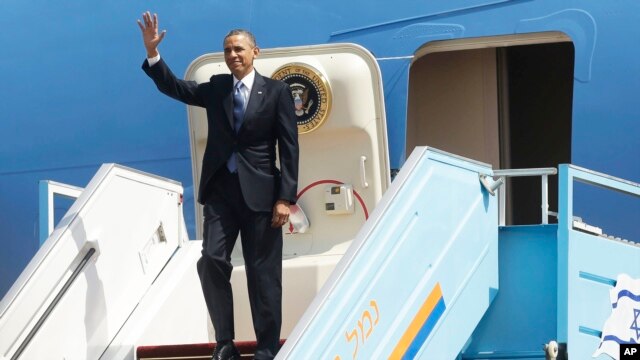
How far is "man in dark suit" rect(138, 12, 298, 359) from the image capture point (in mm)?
4324

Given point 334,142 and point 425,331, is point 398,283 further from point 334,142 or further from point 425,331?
point 334,142

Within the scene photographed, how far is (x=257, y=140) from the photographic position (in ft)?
14.6

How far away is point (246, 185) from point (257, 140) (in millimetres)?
202

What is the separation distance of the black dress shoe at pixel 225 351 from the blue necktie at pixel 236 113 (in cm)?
68

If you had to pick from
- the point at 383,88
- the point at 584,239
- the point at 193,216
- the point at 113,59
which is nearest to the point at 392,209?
the point at 584,239

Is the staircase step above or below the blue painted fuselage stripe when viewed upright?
below

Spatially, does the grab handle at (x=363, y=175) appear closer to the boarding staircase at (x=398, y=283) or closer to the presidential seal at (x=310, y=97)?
the presidential seal at (x=310, y=97)

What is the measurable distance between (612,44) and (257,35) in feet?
6.69

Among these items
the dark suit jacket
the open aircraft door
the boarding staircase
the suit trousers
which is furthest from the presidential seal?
the suit trousers

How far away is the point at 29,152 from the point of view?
715cm

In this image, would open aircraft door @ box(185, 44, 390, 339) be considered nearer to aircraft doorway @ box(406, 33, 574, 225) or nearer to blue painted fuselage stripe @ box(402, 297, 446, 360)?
aircraft doorway @ box(406, 33, 574, 225)

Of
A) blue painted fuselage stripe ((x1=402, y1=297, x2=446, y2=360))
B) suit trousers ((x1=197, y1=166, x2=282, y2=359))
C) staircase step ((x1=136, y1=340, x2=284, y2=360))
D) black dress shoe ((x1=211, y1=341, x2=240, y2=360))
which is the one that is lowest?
staircase step ((x1=136, y1=340, x2=284, y2=360))

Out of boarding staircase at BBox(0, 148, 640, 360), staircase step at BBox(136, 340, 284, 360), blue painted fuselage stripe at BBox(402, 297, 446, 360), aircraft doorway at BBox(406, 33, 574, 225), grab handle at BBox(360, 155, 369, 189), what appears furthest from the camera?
aircraft doorway at BBox(406, 33, 574, 225)

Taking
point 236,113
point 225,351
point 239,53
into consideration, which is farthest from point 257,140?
point 225,351
